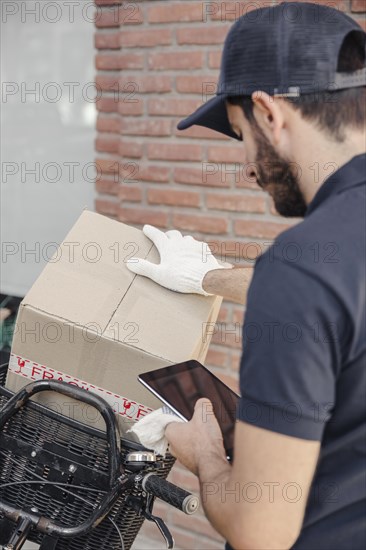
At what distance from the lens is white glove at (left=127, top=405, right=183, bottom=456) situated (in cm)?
161

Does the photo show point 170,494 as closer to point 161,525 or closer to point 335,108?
point 161,525

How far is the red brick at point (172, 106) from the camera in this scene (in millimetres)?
2920

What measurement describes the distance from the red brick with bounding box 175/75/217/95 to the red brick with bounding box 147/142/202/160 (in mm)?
189

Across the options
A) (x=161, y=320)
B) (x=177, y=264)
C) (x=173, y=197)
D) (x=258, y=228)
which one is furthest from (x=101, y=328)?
(x=173, y=197)

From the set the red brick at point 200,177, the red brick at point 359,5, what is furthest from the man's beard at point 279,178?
the red brick at point 200,177

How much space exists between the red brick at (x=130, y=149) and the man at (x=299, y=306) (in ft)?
4.97

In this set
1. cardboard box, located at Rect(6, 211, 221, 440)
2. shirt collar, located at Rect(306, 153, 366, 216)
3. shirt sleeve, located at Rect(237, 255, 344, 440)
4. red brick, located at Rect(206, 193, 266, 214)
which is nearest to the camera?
shirt sleeve, located at Rect(237, 255, 344, 440)

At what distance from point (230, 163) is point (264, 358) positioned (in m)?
1.78

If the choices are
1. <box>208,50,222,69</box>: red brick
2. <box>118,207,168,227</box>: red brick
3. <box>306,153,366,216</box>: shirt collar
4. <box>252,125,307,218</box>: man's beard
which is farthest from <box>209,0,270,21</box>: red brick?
<box>306,153,366,216</box>: shirt collar

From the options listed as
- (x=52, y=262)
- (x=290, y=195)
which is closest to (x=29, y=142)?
(x=52, y=262)

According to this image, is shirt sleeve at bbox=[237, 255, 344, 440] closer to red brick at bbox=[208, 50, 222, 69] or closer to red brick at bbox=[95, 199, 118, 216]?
red brick at bbox=[208, 50, 222, 69]

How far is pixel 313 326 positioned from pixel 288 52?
1.63ft

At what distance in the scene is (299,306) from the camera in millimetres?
1149

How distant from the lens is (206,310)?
6.02 feet
